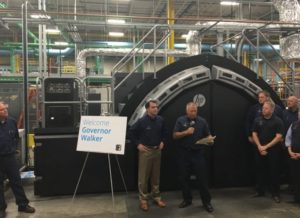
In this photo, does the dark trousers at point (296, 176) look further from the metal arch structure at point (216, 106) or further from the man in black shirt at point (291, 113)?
the metal arch structure at point (216, 106)

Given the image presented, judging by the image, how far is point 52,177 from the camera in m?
5.52

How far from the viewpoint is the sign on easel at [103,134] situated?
Result: 483 cm

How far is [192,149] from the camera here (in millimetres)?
4809

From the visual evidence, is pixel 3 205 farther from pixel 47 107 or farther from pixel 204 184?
pixel 204 184

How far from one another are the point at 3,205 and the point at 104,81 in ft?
28.5

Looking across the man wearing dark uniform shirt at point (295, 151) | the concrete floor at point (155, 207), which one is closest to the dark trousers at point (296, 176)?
the man wearing dark uniform shirt at point (295, 151)

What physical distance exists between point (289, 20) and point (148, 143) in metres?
5.87

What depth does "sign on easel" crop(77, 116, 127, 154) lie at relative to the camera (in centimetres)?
483

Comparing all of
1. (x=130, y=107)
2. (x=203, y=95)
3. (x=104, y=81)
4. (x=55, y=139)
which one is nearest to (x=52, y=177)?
(x=55, y=139)

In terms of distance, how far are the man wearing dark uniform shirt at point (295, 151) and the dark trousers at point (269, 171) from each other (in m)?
0.23

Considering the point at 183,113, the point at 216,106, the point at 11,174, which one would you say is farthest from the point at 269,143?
the point at 11,174

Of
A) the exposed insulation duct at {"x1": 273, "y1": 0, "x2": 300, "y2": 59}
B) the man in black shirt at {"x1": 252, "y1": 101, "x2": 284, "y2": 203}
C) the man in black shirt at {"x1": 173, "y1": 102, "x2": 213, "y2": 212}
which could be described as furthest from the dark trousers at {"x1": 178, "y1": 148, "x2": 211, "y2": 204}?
the exposed insulation duct at {"x1": 273, "y1": 0, "x2": 300, "y2": 59}

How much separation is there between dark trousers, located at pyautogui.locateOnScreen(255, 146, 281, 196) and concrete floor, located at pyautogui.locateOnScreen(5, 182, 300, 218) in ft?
0.65

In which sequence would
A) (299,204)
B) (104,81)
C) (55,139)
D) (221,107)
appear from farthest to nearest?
(104,81), (221,107), (55,139), (299,204)
